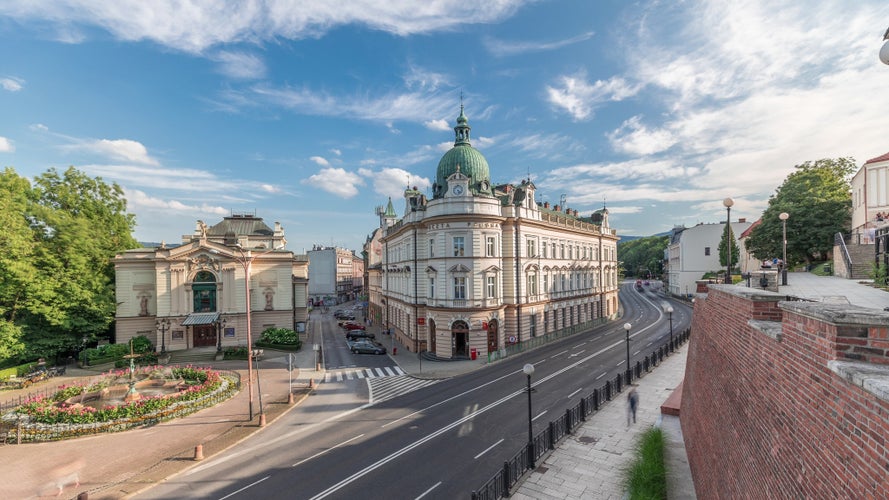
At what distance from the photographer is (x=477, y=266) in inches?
1283

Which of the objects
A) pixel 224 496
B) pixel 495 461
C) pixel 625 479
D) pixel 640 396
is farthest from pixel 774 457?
pixel 640 396

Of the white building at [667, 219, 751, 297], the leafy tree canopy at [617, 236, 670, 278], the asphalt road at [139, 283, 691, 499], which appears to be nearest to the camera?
the asphalt road at [139, 283, 691, 499]

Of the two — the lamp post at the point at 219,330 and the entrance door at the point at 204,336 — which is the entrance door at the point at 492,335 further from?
the entrance door at the point at 204,336

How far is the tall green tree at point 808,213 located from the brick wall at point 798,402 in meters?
29.5

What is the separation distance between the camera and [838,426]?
13.7ft

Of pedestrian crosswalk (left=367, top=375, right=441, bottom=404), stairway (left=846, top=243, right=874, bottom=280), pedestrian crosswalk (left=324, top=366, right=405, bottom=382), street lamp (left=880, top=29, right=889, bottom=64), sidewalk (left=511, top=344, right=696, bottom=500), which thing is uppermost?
street lamp (left=880, top=29, right=889, bottom=64)

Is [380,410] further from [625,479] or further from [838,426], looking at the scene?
[838,426]

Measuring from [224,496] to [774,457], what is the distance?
16.1 m

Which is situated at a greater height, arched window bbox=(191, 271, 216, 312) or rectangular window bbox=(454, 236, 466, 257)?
rectangular window bbox=(454, 236, 466, 257)

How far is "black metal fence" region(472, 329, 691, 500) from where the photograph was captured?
12.6 meters

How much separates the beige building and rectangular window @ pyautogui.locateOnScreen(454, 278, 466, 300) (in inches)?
771

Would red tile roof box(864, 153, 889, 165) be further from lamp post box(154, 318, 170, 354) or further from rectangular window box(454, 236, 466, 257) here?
lamp post box(154, 318, 170, 354)

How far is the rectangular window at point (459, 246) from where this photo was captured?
1292 inches

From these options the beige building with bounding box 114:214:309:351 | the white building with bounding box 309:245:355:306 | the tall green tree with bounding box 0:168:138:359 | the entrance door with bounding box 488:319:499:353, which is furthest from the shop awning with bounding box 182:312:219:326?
the white building with bounding box 309:245:355:306
